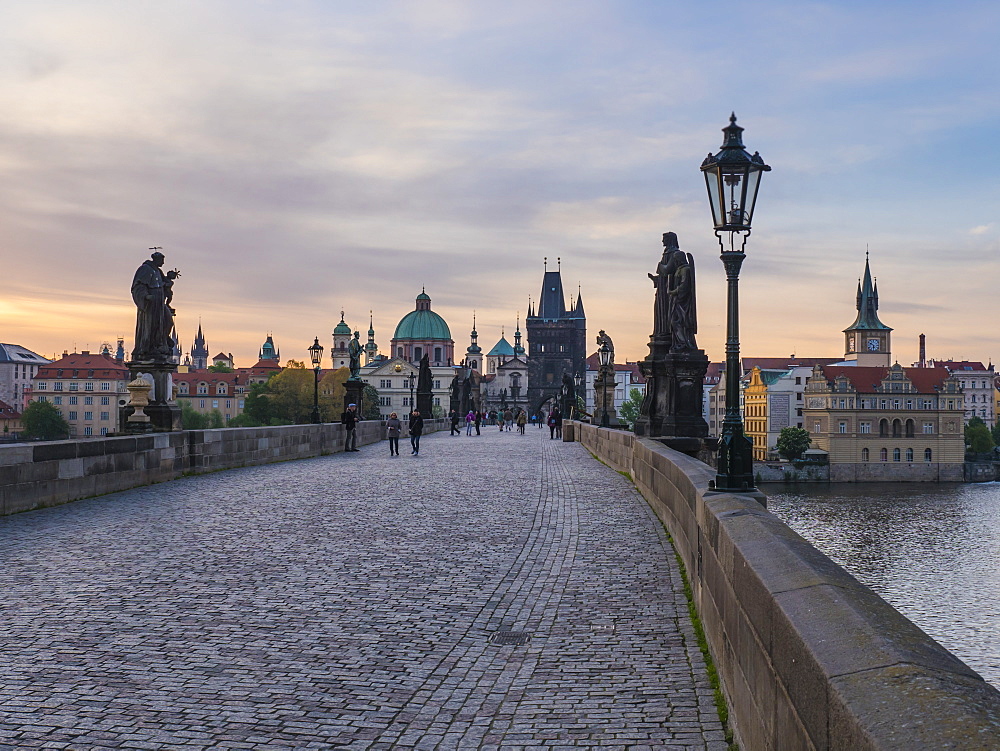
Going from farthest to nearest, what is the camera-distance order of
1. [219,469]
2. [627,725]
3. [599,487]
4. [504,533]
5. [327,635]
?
1. [219,469]
2. [599,487]
3. [504,533]
4. [327,635]
5. [627,725]

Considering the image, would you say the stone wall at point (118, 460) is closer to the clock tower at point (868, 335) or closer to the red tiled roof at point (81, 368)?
the red tiled roof at point (81, 368)

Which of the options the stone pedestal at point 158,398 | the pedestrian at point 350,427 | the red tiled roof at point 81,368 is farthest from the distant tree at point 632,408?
the stone pedestal at point 158,398

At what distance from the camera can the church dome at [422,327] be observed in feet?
587

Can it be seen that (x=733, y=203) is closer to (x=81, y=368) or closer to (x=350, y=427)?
(x=350, y=427)

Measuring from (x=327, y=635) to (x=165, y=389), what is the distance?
60.9 feet

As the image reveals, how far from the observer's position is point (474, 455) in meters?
27.8

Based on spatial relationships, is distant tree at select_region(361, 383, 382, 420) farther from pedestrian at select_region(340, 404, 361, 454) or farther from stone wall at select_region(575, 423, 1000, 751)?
Answer: stone wall at select_region(575, 423, 1000, 751)

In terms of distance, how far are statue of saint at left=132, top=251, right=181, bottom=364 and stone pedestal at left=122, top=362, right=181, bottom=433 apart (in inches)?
7.4

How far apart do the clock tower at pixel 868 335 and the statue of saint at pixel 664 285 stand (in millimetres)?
143971

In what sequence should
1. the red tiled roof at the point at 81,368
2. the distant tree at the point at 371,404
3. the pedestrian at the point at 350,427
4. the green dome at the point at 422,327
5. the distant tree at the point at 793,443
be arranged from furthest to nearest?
the green dome at the point at 422,327 < the red tiled roof at the point at 81,368 < the distant tree at the point at 371,404 < the distant tree at the point at 793,443 < the pedestrian at the point at 350,427

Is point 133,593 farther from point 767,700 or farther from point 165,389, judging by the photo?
point 165,389

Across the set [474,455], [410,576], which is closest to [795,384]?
[474,455]

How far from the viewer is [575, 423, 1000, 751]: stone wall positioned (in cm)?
200

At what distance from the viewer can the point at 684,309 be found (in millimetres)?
18625
